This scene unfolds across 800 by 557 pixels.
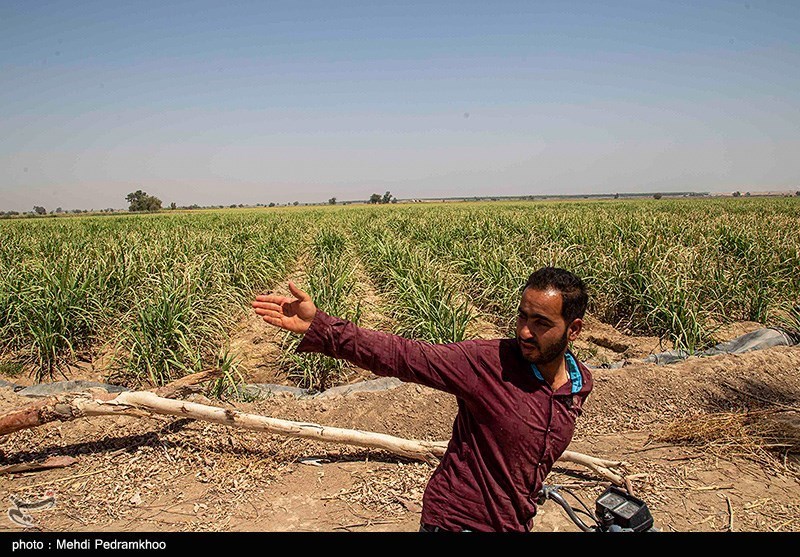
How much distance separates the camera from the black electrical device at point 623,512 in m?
1.48

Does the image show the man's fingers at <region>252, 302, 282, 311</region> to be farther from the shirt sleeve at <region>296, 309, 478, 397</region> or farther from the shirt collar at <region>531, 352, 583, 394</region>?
the shirt collar at <region>531, 352, 583, 394</region>

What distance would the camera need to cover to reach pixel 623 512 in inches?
59.0

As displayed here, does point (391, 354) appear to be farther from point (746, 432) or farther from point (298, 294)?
point (746, 432)

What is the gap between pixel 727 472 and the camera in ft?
10.0

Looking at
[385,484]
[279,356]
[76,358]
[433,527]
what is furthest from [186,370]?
[433,527]

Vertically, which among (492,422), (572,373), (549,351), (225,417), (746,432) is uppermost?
(549,351)

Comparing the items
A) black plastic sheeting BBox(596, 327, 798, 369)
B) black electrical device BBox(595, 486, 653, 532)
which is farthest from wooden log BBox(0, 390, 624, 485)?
black plastic sheeting BBox(596, 327, 798, 369)

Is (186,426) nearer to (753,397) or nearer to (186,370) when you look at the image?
(186,370)

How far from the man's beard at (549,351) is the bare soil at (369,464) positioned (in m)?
1.46

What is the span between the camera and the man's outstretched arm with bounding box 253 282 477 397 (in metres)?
1.49

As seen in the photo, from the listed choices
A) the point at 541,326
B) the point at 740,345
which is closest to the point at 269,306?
the point at 541,326

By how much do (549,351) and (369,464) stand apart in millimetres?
2008

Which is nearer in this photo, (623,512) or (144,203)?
(623,512)

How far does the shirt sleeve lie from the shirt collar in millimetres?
217
